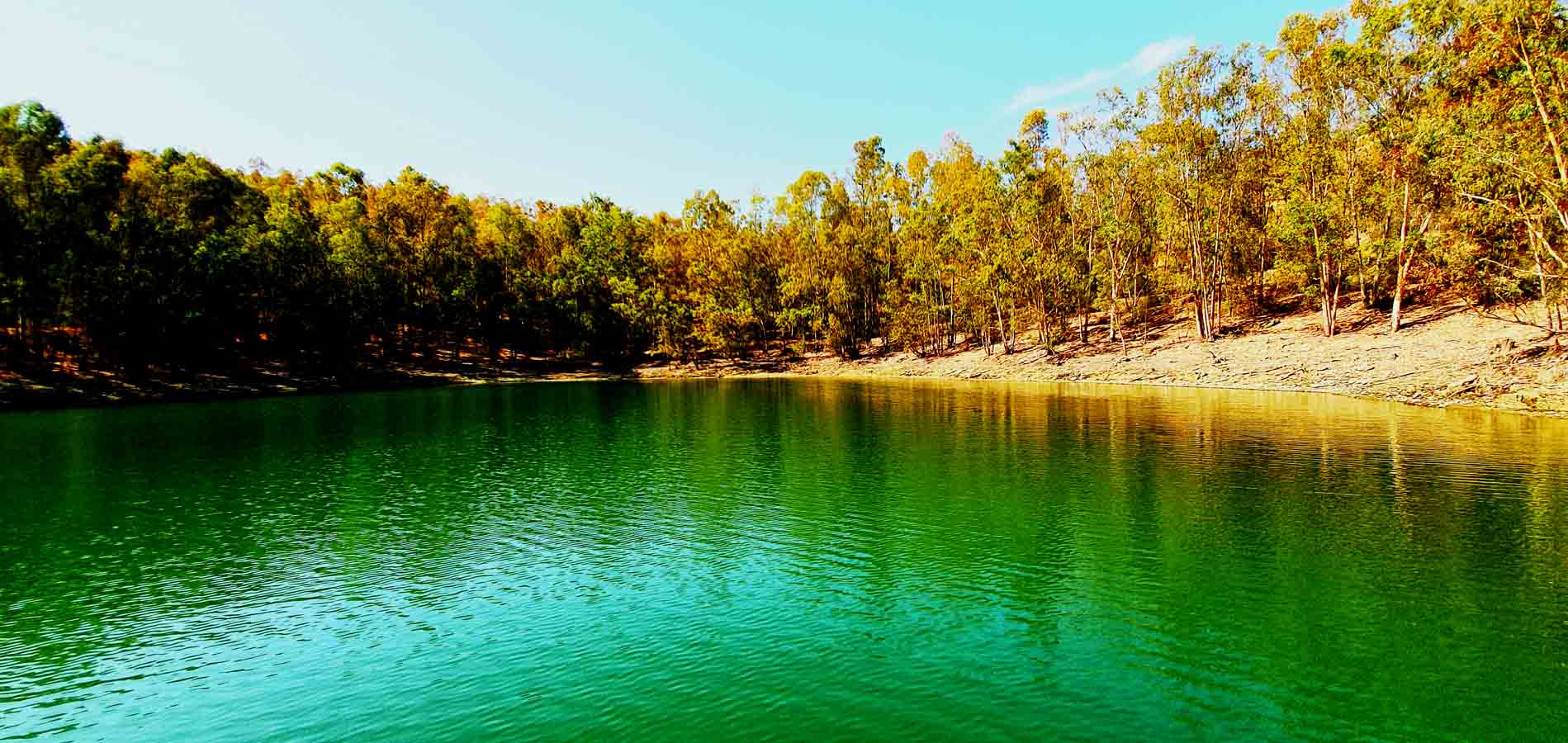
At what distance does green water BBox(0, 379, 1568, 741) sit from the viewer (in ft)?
38.4

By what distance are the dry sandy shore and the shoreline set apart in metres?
0.10

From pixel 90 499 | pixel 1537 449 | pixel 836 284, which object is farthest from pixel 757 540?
pixel 836 284

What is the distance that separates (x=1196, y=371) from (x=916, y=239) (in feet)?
121

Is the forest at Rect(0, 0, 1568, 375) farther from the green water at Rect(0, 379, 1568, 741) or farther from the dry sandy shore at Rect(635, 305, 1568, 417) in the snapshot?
the green water at Rect(0, 379, 1568, 741)

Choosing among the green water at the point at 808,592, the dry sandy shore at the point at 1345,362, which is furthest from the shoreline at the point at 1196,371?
the green water at the point at 808,592

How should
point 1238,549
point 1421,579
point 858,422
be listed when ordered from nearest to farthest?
point 1421,579, point 1238,549, point 858,422

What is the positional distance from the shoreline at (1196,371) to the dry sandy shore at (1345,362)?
0.10 metres

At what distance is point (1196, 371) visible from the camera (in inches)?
2452

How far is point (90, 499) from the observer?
26422 mm

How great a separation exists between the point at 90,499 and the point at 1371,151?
74.8 m

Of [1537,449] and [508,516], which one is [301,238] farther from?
[1537,449]

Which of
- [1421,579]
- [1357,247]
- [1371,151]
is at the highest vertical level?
[1371,151]

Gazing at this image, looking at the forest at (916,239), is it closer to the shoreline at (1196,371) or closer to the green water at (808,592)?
the shoreline at (1196,371)

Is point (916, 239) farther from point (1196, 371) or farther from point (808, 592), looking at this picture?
point (808, 592)
